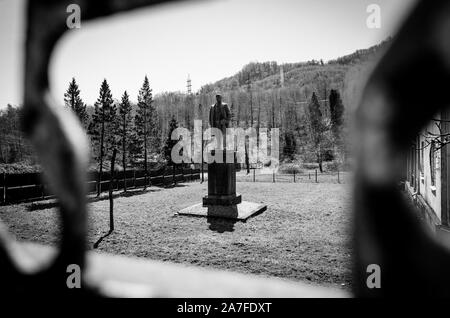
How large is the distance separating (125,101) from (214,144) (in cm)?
2367

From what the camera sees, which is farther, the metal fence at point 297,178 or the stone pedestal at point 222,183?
the metal fence at point 297,178

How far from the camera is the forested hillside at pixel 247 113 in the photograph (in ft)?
87.6

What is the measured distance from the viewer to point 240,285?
110 centimetres

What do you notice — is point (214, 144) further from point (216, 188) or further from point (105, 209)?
point (105, 209)

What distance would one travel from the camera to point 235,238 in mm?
8555

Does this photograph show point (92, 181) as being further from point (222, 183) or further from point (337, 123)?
point (337, 123)

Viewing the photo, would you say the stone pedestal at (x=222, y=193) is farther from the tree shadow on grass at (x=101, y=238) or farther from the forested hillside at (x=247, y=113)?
the forested hillside at (x=247, y=113)

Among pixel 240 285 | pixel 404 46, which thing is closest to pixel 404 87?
pixel 404 46

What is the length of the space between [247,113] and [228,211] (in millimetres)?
90881

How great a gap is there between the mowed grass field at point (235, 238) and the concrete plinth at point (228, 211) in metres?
0.33

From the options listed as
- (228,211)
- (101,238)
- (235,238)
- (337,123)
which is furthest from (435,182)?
(337,123)

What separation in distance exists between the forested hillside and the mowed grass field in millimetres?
2924

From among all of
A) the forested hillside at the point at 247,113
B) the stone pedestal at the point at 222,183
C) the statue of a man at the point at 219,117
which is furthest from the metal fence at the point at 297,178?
the stone pedestal at the point at 222,183

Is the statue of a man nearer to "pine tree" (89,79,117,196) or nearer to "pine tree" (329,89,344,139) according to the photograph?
"pine tree" (89,79,117,196)
